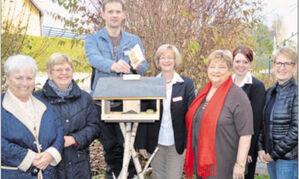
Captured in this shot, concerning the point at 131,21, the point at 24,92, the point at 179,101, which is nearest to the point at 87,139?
the point at 24,92

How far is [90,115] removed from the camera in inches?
124

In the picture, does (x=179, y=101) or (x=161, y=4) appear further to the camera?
(x=161, y=4)

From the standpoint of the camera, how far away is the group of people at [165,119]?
272 centimetres

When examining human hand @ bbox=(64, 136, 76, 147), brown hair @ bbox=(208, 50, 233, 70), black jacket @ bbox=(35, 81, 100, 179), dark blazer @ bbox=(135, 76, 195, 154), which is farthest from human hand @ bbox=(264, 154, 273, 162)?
human hand @ bbox=(64, 136, 76, 147)

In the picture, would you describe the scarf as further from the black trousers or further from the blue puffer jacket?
the black trousers

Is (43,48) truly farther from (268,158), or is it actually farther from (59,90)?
(268,158)

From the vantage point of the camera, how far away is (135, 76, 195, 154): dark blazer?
3.40 m

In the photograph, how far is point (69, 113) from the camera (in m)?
3.03

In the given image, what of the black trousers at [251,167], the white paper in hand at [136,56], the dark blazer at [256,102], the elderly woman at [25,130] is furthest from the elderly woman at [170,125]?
the elderly woman at [25,130]

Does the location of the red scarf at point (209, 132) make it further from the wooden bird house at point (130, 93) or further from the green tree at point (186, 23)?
the green tree at point (186, 23)

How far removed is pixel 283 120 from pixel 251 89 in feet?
1.71

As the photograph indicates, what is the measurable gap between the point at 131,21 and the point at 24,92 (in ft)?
8.86

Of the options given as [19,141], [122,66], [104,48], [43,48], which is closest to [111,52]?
[104,48]

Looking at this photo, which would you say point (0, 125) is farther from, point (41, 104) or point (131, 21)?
point (131, 21)
